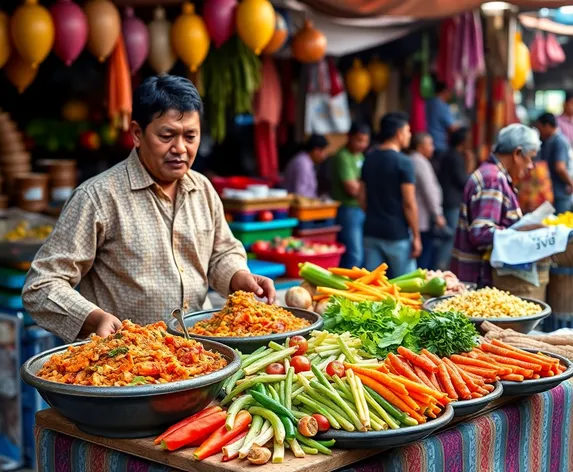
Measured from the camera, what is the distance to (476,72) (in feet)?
27.8

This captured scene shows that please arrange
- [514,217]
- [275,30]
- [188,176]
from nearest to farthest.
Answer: [188,176] < [514,217] < [275,30]

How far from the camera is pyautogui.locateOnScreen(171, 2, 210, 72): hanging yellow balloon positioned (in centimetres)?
604

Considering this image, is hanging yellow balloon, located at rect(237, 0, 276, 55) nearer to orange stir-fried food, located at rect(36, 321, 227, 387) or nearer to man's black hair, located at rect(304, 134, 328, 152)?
man's black hair, located at rect(304, 134, 328, 152)

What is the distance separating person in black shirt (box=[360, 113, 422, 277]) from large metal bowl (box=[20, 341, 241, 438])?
462cm

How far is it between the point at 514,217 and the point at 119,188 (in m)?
2.49

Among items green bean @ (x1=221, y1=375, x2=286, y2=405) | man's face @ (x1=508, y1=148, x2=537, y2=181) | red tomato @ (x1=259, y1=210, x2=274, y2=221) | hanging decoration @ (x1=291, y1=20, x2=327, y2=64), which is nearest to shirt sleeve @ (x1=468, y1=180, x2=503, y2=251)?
man's face @ (x1=508, y1=148, x2=537, y2=181)

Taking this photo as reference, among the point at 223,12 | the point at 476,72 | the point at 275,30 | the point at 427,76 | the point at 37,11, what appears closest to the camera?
the point at 37,11

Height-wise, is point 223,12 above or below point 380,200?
above

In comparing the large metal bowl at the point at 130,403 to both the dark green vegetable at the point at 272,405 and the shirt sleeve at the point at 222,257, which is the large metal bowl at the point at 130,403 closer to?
the dark green vegetable at the point at 272,405

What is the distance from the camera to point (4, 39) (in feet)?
17.4

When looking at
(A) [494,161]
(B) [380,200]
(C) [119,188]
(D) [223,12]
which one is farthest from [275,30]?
(C) [119,188]

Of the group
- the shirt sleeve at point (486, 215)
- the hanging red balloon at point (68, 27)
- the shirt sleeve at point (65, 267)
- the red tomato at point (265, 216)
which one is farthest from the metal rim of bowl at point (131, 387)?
the red tomato at point (265, 216)

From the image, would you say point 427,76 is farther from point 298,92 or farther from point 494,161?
point 494,161

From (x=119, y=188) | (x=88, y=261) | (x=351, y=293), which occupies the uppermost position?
(x=119, y=188)
